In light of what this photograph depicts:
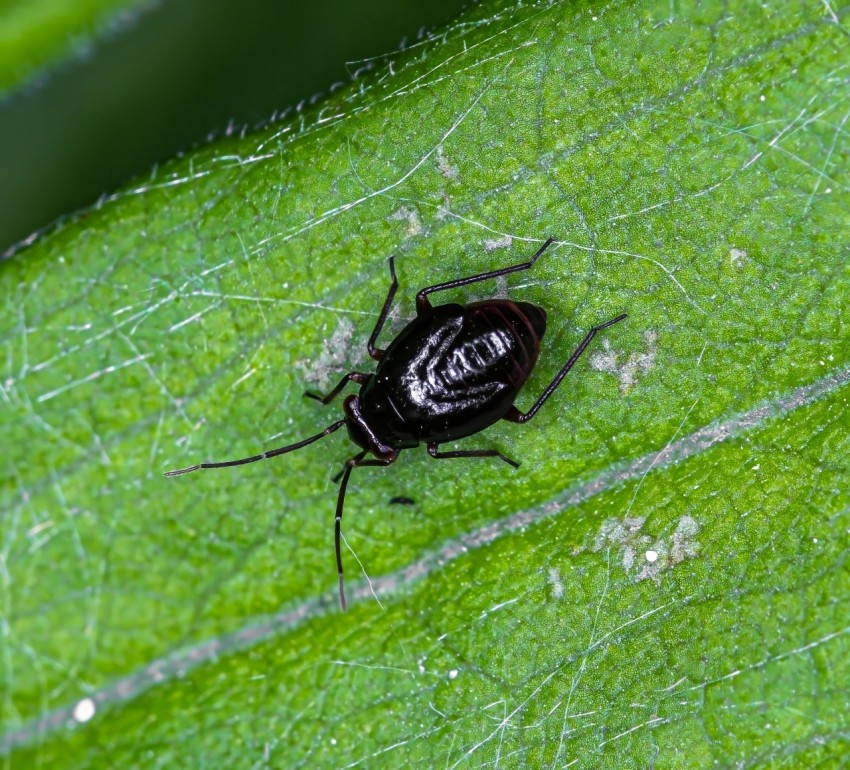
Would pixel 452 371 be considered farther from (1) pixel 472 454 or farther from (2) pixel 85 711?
(2) pixel 85 711

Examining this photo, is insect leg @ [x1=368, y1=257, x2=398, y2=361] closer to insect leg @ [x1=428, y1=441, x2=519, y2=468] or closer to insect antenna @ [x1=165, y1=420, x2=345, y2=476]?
insect antenna @ [x1=165, y1=420, x2=345, y2=476]

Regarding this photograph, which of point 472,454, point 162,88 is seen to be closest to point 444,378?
point 472,454

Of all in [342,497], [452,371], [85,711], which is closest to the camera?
[452,371]

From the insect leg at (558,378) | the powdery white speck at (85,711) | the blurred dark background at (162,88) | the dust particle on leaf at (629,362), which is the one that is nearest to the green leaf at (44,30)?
the blurred dark background at (162,88)

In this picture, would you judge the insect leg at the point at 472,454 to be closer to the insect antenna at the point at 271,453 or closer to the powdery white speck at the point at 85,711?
the insect antenna at the point at 271,453

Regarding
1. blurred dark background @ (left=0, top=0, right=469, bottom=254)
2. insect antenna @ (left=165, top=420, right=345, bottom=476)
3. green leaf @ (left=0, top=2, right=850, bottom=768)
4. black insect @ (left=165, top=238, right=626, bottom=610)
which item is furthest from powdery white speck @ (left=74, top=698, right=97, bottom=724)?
blurred dark background @ (left=0, top=0, right=469, bottom=254)

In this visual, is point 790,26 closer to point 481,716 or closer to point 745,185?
point 745,185
